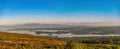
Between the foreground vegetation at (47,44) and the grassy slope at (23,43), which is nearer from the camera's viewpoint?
the grassy slope at (23,43)

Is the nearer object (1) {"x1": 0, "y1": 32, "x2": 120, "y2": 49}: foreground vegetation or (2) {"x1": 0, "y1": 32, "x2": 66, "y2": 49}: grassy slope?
(2) {"x1": 0, "y1": 32, "x2": 66, "y2": 49}: grassy slope

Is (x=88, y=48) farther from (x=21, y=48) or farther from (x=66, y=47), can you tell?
(x=21, y=48)

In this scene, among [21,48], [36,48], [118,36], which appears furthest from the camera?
[118,36]

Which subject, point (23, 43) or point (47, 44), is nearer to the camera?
point (23, 43)

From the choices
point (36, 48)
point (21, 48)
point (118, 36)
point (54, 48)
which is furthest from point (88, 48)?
point (118, 36)

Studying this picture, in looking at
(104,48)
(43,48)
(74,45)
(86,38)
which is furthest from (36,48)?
(86,38)

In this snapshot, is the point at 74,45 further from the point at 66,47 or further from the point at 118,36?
the point at 118,36

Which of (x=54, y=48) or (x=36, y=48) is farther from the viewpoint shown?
(x=54, y=48)

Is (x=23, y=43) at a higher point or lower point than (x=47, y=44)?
higher

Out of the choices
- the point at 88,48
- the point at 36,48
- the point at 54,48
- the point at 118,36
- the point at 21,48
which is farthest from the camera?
the point at 118,36

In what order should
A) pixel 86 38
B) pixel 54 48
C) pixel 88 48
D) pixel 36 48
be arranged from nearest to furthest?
1. pixel 36 48
2. pixel 54 48
3. pixel 88 48
4. pixel 86 38
